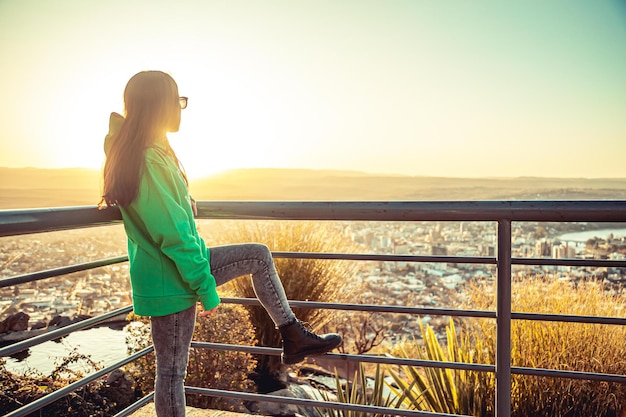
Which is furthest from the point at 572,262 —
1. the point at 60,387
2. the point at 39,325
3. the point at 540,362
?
the point at 39,325

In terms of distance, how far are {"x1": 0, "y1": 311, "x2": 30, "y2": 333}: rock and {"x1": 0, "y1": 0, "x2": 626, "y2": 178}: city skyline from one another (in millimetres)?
1694

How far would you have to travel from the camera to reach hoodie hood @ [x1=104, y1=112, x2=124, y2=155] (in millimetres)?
1689

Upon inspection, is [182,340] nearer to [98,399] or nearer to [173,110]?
[173,110]

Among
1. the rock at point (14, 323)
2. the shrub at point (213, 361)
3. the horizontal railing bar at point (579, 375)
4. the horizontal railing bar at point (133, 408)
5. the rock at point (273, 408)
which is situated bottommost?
the rock at point (273, 408)

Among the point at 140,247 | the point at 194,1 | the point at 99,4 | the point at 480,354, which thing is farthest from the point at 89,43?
the point at 140,247

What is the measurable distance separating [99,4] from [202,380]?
7.57m

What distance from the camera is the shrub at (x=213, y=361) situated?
4.98 m

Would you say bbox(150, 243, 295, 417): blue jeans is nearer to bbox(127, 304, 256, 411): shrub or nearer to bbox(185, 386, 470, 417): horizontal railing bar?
bbox(185, 386, 470, 417): horizontal railing bar

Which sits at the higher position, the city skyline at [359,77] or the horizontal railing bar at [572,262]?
the city skyline at [359,77]

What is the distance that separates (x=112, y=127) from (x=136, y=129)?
118 mm

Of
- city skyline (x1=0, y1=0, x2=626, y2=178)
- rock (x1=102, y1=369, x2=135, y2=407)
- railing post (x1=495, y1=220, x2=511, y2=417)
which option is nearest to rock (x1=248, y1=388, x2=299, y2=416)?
rock (x1=102, y1=369, x2=135, y2=407)

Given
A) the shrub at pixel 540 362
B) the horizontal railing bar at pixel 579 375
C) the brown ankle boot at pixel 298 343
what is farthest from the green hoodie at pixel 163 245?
→ the shrub at pixel 540 362

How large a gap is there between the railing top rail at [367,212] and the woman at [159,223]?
14 cm

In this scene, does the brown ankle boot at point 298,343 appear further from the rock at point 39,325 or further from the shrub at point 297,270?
the rock at point 39,325
